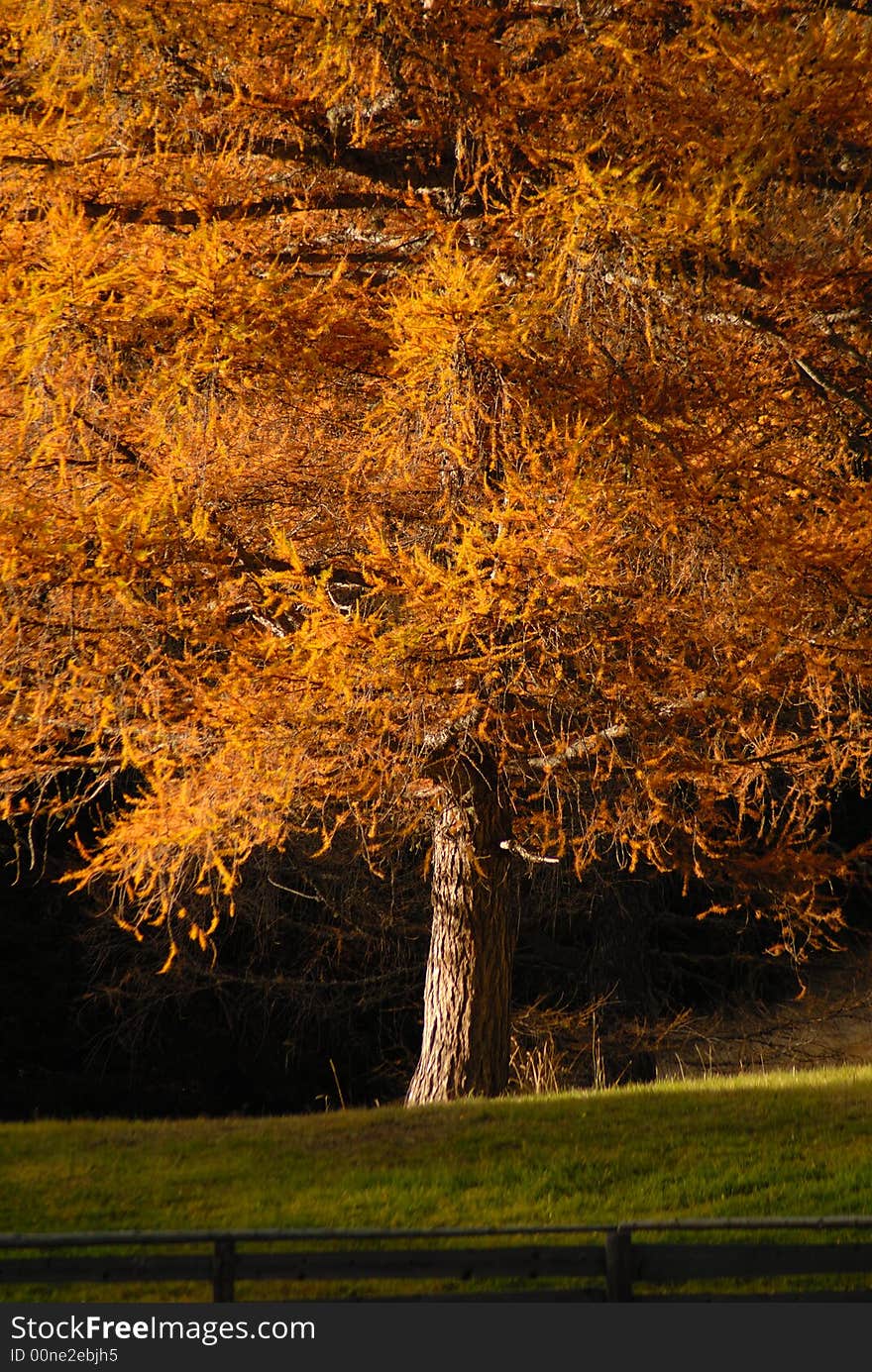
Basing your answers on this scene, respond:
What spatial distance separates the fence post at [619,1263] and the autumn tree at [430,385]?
321 centimetres

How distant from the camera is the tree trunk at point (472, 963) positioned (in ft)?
33.8

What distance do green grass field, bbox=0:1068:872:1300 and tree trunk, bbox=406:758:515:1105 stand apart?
91cm

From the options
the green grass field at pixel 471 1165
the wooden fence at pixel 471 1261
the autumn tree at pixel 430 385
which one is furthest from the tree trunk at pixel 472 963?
the wooden fence at pixel 471 1261

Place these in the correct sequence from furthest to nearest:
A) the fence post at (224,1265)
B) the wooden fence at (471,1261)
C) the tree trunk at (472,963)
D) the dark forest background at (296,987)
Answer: the dark forest background at (296,987)
the tree trunk at (472,963)
the fence post at (224,1265)
the wooden fence at (471,1261)

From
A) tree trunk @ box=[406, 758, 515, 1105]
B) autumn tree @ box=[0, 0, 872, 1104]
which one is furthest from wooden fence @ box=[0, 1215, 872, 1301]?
tree trunk @ box=[406, 758, 515, 1105]

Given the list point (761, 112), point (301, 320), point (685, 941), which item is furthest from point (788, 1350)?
point (685, 941)

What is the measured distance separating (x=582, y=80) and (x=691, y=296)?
125cm

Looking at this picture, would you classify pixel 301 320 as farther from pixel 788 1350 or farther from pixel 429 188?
pixel 788 1350

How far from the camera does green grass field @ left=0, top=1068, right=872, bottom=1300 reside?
704cm

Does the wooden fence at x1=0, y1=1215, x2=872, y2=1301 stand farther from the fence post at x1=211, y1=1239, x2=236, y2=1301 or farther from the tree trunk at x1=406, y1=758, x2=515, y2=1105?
the tree trunk at x1=406, y1=758, x2=515, y2=1105

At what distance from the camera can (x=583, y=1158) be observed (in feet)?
25.3

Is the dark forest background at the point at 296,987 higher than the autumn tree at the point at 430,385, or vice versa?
the autumn tree at the point at 430,385

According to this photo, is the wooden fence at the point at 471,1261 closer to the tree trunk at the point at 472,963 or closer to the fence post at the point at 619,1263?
the fence post at the point at 619,1263

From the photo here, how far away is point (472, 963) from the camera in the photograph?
10.3m
